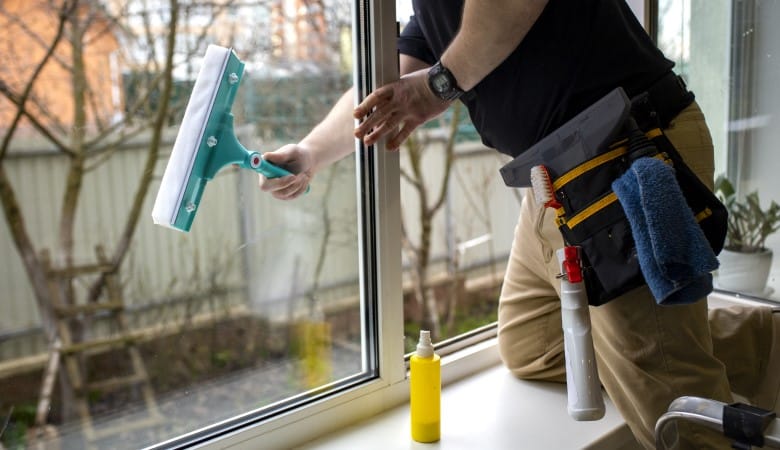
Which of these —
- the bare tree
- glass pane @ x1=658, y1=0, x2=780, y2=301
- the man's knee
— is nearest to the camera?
the man's knee

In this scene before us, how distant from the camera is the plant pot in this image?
6.26 ft

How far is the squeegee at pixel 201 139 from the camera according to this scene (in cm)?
100

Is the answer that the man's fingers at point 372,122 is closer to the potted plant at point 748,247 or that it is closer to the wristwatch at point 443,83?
the wristwatch at point 443,83

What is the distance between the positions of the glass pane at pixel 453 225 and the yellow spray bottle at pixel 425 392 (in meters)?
1.08

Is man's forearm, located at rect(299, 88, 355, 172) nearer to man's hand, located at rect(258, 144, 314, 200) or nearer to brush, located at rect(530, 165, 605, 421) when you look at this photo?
man's hand, located at rect(258, 144, 314, 200)

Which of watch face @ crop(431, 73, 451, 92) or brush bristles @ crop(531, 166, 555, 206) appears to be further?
watch face @ crop(431, 73, 451, 92)

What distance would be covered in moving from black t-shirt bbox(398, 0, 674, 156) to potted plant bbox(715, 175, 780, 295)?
3.32 ft

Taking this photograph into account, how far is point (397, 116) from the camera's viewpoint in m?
1.24

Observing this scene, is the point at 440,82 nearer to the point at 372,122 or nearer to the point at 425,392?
Answer: the point at 372,122

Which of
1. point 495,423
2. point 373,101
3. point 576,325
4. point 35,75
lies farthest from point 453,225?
point 35,75

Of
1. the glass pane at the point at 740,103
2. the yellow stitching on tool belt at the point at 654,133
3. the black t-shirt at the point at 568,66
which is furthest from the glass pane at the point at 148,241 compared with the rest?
the glass pane at the point at 740,103

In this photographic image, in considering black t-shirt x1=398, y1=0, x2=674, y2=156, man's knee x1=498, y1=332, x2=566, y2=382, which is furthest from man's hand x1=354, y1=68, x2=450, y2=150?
man's knee x1=498, y1=332, x2=566, y2=382

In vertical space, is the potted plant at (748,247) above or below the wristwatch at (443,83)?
below

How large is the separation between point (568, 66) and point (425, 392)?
0.62 metres
